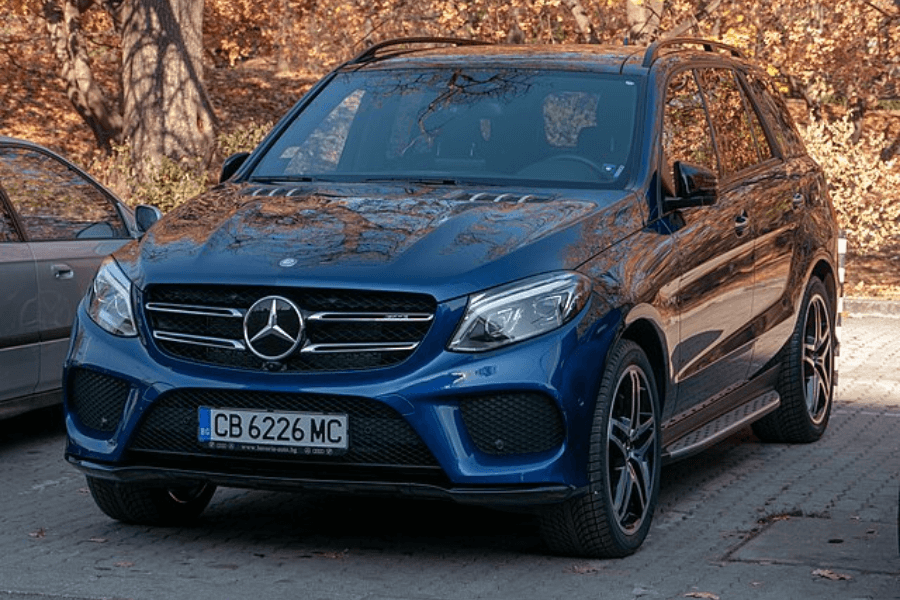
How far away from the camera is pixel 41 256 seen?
9070mm

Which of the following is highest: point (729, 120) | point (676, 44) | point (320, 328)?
point (676, 44)

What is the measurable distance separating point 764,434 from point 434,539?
3087mm

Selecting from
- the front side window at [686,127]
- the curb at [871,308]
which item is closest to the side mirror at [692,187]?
the front side window at [686,127]

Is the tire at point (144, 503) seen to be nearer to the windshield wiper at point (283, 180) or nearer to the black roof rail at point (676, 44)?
the windshield wiper at point (283, 180)

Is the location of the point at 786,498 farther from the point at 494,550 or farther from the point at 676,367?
the point at 494,550

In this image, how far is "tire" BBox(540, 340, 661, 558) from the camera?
6445 millimetres

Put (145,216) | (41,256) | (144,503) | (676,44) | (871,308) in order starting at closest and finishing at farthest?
(144,503) < (145,216) < (676,44) < (41,256) < (871,308)

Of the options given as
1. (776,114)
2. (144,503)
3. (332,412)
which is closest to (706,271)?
(332,412)

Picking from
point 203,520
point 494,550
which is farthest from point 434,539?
point 203,520

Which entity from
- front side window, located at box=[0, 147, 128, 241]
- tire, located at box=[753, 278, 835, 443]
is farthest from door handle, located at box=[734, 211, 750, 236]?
front side window, located at box=[0, 147, 128, 241]

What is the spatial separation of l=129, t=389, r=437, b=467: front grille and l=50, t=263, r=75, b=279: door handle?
289 cm

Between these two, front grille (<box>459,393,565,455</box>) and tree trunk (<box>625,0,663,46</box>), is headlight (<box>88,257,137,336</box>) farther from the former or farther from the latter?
tree trunk (<box>625,0,663,46</box>)

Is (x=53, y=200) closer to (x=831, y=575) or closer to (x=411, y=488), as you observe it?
(x=411, y=488)

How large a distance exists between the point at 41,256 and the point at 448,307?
355 cm
